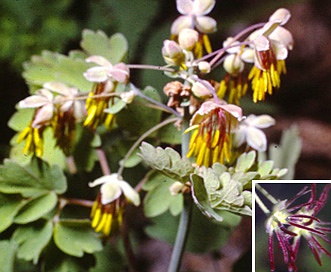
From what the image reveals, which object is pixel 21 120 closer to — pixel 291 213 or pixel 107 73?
pixel 107 73

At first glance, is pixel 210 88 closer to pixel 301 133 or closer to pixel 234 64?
pixel 234 64

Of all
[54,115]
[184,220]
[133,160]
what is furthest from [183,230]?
[54,115]

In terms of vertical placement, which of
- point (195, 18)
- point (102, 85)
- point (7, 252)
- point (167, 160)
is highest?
point (195, 18)

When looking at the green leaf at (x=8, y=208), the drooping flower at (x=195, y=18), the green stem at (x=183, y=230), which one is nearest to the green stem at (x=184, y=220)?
the green stem at (x=183, y=230)

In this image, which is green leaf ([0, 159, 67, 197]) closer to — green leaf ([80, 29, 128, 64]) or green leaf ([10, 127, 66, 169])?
green leaf ([10, 127, 66, 169])

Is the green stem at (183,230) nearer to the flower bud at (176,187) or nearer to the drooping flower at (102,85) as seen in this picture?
the flower bud at (176,187)
